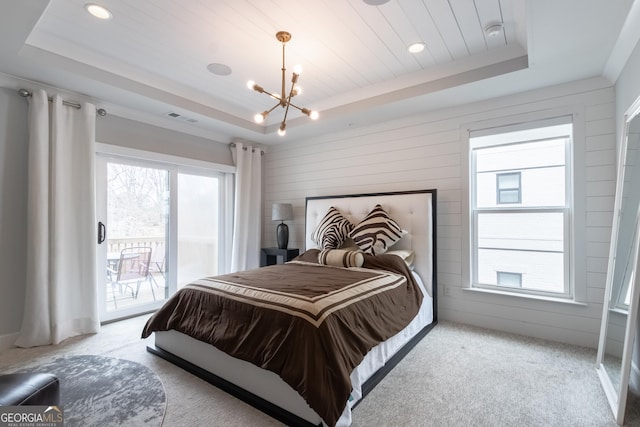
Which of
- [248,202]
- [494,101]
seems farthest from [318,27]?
[248,202]

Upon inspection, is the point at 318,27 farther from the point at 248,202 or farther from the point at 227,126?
the point at 248,202

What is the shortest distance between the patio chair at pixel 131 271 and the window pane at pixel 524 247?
409 cm

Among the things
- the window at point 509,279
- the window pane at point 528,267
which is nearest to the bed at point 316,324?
the window pane at point 528,267

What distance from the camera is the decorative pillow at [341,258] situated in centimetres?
320

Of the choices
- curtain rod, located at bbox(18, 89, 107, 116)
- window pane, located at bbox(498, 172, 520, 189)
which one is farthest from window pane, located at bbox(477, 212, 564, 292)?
curtain rod, located at bbox(18, 89, 107, 116)

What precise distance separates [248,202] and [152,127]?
5.47 feet

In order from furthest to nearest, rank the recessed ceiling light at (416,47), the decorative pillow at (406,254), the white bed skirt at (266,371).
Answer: the decorative pillow at (406,254)
the recessed ceiling light at (416,47)
the white bed skirt at (266,371)

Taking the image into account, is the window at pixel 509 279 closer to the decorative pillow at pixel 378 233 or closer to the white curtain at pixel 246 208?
the decorative pillow at pixel 378 233

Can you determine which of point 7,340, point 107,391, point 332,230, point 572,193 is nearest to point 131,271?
point 7,340

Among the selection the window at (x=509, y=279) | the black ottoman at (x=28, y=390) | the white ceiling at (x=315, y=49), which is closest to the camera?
the black ottoman at (x=28, y=390)

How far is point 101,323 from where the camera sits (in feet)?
11.2

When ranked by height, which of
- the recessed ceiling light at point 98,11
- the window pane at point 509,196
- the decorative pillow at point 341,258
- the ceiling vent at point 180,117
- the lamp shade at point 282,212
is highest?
the recessed ceiling light at point 98,11

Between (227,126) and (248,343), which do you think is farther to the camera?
(227,126)

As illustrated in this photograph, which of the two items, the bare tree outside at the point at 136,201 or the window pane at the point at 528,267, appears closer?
the window pane at the point at 528,267
